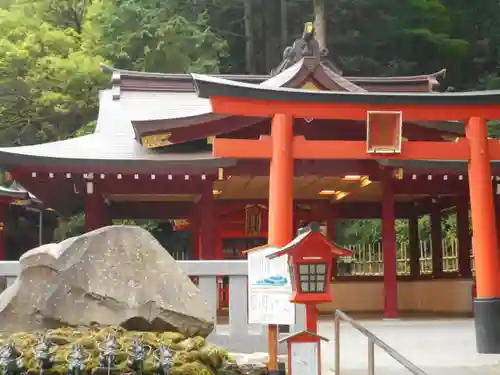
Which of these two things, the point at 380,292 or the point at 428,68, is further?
the point at 428,68

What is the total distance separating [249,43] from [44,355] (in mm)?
24158

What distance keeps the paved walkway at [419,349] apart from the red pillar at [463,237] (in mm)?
2411

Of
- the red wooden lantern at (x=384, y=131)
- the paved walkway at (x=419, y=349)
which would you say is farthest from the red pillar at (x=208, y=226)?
the red wooden lantern at (x=384, y=131)

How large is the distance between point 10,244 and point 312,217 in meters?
10.4

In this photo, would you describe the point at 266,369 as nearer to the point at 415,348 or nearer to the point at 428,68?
the point at 415,348

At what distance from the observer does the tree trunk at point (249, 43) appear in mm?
27797

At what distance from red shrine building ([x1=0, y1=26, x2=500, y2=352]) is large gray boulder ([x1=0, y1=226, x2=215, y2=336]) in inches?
151

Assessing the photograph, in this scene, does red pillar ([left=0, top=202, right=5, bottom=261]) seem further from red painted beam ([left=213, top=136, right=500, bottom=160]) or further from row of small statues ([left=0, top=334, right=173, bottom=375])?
row of small statues ([left=0, top=334, right=173, bottom=375])

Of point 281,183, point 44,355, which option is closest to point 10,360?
point 44,355

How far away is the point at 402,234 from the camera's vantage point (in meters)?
23.4

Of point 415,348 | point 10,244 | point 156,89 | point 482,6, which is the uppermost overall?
Result: point 482,6

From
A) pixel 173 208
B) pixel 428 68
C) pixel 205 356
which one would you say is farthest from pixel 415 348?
pixel 428 68

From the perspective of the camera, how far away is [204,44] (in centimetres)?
2444

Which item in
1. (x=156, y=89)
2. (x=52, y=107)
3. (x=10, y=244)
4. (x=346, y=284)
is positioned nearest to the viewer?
(x=346, y=284)
